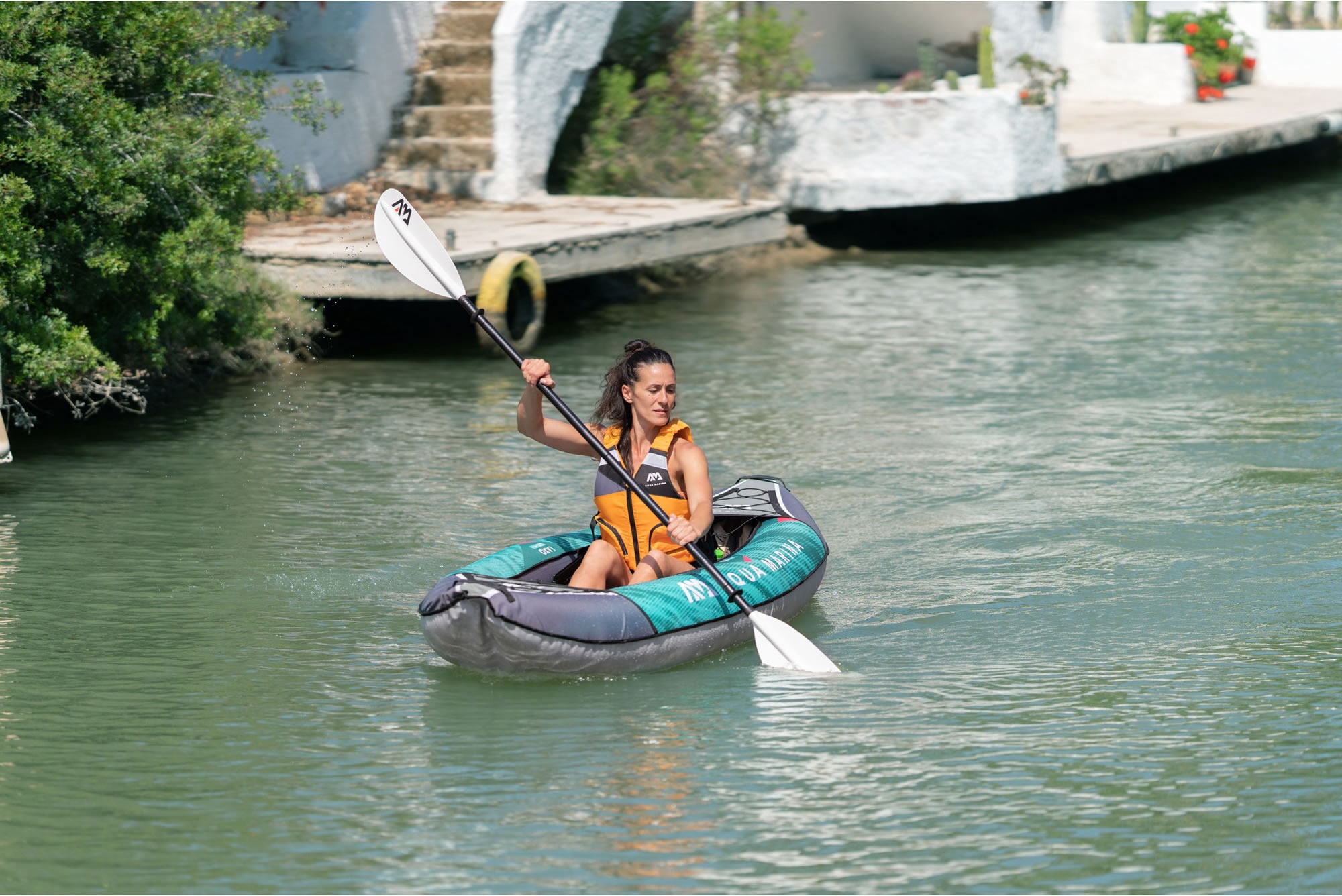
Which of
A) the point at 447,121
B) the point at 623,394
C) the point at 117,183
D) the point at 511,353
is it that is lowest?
the point at 623,394

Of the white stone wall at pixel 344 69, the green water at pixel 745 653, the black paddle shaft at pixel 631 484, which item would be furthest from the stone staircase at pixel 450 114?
the black paddle shaft at pixel 631 484

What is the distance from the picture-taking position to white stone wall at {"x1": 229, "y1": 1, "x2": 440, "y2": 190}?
12523mm

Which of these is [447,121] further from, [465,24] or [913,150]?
[913,150]

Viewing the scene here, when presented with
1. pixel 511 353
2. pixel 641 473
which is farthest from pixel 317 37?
pixel 641 473

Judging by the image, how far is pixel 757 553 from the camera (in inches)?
237

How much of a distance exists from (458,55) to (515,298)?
3.45m

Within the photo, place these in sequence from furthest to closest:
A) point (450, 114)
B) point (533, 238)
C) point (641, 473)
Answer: point (450, 114)
point (533, 238)
point (641, 473)

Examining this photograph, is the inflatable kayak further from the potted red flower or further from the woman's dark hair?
the potted red flower

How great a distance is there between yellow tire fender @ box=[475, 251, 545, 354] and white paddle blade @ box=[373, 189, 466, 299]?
295 cm

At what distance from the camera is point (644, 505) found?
586cm

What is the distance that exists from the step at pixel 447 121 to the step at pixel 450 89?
0.26ft

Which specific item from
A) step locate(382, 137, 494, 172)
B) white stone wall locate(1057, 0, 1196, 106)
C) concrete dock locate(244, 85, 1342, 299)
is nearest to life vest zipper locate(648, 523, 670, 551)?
concrete dock locate(244, 85, 1342, 299)

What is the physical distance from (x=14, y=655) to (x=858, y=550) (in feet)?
10.3

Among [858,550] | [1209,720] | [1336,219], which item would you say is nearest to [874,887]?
[1209,720]
